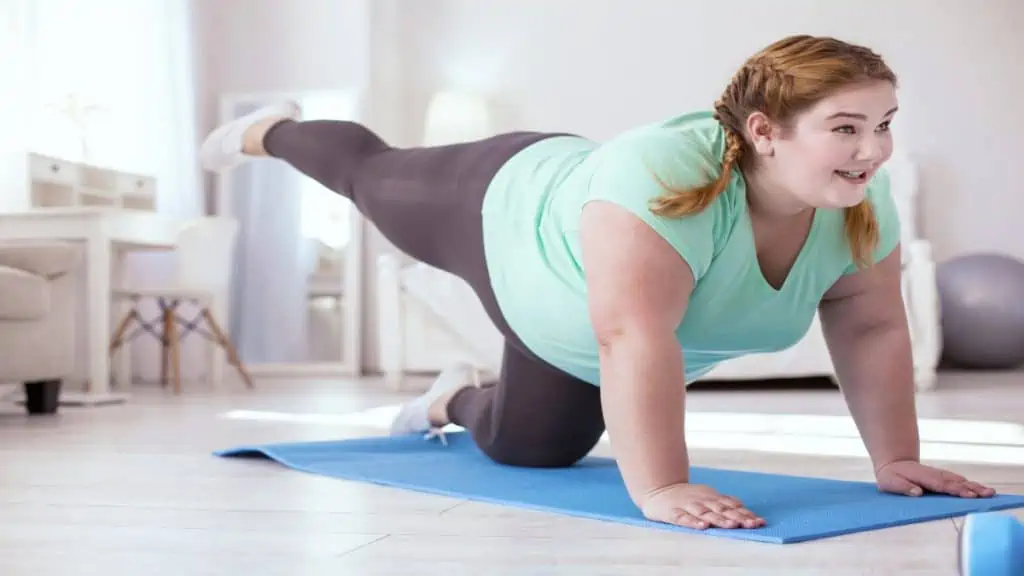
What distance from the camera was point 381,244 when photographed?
574 cm

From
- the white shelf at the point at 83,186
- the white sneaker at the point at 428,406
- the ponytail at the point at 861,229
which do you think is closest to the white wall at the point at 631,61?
the white shelf at the point at 83,186

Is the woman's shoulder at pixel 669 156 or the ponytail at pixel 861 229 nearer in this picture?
the woman's shoulder at pixel 669 156

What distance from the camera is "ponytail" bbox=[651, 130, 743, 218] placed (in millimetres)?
1312

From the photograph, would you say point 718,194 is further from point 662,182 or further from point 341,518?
point 341,518

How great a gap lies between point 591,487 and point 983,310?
3732 millimetres

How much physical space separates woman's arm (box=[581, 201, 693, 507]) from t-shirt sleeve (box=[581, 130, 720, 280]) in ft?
0.04

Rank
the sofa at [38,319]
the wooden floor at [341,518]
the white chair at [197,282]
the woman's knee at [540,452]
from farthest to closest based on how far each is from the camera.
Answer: the white chair at [197,282], the sofa at [38,319], the woman's knee at [540,452], the wooden floor at [341,518]

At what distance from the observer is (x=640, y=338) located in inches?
51.9

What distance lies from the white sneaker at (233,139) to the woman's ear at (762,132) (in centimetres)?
122

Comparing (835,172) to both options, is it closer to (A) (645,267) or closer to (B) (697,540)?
(A) (645,267)

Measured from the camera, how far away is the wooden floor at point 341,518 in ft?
3.73

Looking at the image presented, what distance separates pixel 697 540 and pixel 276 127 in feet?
4.48

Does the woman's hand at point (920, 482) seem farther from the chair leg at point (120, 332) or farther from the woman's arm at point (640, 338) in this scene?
the chair leg at point (120, 332)

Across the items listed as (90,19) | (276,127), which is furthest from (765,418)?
(90,19)
